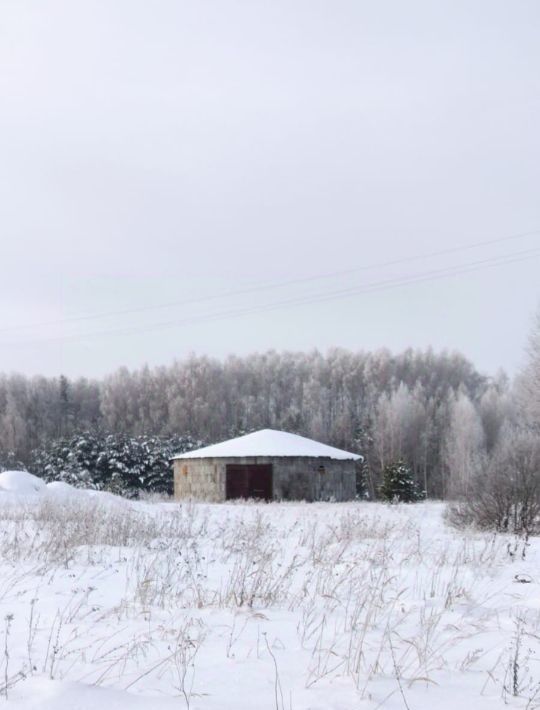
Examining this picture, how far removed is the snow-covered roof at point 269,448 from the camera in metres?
30.3

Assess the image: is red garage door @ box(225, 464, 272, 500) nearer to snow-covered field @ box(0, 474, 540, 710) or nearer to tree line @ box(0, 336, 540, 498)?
snow-covered field @ box(0, 474, 540, 710)

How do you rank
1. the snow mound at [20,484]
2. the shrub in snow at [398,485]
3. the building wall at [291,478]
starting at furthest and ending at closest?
the shrub in snow at [398,485] < the building wall at [291,478] < the snow mound at [20,484]

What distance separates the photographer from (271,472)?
3011cm

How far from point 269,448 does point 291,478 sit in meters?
1.57

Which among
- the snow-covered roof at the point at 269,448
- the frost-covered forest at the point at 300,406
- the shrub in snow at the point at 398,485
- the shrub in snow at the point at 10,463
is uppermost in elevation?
the frost-covered forest at the point at 300,406

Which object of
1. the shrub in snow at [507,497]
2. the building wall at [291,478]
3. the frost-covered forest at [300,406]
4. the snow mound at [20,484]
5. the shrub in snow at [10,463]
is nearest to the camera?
the shrub in snow at [507,497]

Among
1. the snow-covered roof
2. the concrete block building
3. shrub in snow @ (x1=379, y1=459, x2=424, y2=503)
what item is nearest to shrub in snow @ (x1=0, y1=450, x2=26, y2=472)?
the snow-covered roof

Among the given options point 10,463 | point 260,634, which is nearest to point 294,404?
point 10,463

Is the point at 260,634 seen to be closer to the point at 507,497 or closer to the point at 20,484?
the point at 507,497

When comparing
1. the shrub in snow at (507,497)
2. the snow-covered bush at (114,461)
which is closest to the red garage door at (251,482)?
the snow-covered bush at (114,461)

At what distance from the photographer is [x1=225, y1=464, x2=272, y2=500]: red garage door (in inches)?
1182

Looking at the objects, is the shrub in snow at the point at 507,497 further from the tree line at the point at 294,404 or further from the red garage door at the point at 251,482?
the tree line at the point at 294,404

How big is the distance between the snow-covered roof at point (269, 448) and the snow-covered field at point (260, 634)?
22.2 m

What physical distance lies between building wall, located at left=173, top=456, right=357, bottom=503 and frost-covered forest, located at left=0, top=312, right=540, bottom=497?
17.2m
